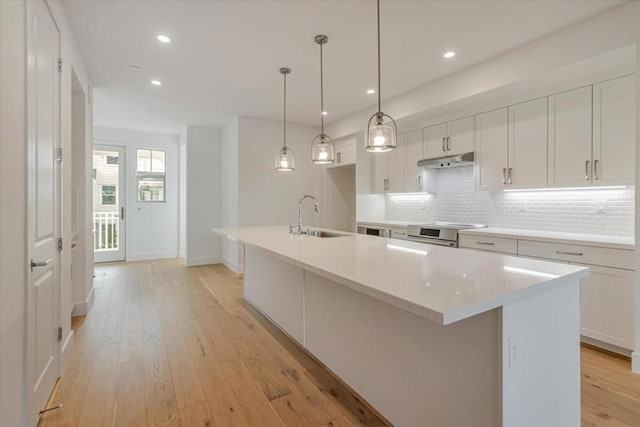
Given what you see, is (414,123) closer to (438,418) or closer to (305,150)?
(305,150)

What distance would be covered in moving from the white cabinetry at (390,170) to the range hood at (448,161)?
0.49 m

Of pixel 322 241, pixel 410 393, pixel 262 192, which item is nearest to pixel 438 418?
pixel 410 393

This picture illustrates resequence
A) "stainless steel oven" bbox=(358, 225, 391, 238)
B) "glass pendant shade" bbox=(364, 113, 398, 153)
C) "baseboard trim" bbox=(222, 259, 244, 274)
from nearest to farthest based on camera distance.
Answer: "glass pendant shade" bbox=(364, 113, 398, 153) < "stainless steel oven" bbox=(358, 225, 391, 238) < "baseboard trim" bbox=(222, 259, 244, 274)

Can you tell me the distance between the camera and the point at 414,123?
455 cm

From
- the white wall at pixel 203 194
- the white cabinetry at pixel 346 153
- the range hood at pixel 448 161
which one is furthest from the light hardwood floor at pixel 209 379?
the white cabinetry at pixel 346 153

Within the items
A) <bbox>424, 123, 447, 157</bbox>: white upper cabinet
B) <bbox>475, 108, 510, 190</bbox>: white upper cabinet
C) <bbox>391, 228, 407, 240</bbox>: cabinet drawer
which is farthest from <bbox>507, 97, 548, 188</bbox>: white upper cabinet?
<bbox>391, 228, 407, 240</bbox>: cabinet drawer

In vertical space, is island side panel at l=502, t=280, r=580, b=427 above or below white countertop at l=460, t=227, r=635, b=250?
below

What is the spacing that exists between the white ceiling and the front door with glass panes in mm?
2371

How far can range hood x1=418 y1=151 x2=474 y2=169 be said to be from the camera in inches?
151

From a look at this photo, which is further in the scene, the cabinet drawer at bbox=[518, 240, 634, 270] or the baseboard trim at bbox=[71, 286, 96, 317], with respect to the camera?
the baseboard trim at bbox=[71, 286, 96, 317]

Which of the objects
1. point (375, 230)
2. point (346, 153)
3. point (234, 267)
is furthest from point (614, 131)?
point (234, 267)

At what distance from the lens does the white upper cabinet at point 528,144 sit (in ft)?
10.5

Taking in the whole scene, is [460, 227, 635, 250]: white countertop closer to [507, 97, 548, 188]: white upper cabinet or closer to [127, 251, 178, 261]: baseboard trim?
[507, 97, 548, 188]: white upper cabinet

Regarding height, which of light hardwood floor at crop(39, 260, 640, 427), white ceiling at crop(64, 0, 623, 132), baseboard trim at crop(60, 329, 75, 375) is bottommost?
light hardwood floor at crop(39, 260, 640, 427)
